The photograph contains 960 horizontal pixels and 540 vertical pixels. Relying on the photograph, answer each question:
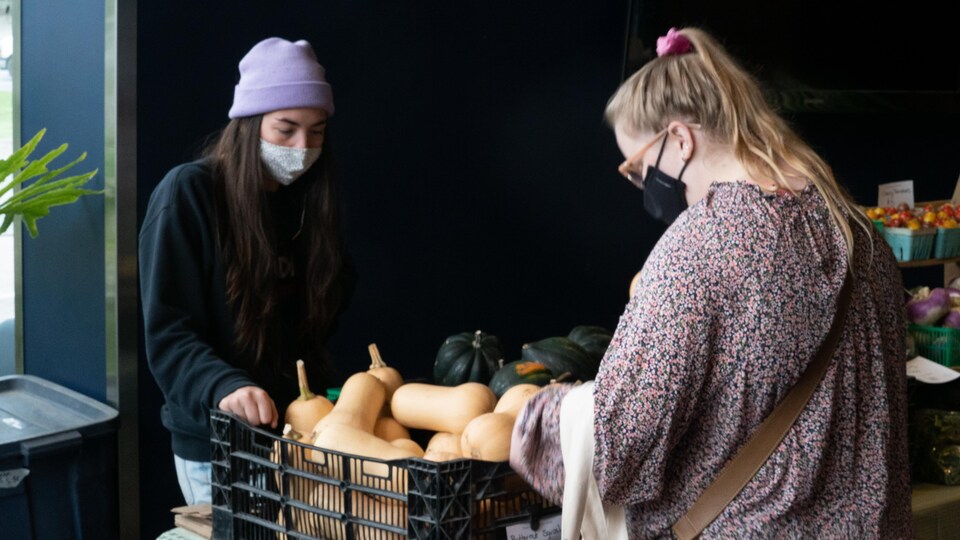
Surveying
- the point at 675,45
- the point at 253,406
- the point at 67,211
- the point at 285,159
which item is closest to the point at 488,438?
the point at 253,406

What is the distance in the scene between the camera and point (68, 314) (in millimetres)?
2992

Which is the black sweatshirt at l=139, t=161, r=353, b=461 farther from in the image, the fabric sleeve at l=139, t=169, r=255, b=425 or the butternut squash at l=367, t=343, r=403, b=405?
the butternut squash at l=367, t=343, r=403, b=405

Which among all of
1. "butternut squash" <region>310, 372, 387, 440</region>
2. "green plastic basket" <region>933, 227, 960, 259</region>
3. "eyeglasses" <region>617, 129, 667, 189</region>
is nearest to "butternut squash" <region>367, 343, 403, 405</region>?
"butternut squash" <region>310, 372, 387, 440</region>

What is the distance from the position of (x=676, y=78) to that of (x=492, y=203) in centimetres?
232

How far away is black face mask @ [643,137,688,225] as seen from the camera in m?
1.56

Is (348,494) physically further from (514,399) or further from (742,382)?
(742,382)

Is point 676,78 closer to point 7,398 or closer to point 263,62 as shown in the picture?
point 263,62

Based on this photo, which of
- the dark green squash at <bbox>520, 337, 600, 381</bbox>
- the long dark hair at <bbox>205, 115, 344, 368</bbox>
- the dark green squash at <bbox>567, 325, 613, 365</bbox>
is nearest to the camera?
the dark green squash at <bbox>520, 337, 600, 381</bbox>

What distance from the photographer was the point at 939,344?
2445 millimetres

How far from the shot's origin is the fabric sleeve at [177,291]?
6.56 ft

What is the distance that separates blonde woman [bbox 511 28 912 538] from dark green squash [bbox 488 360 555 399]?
34 cm

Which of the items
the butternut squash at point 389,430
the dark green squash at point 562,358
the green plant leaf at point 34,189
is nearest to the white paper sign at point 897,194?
the dark green squash at point 562,358

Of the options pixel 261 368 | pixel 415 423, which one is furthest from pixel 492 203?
pixel 415 423

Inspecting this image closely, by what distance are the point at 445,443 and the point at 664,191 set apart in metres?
0.49
